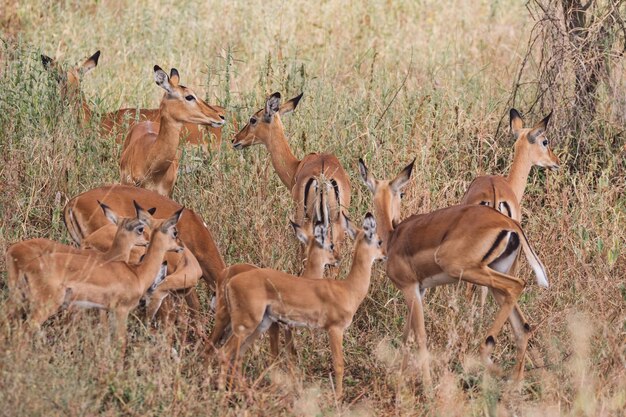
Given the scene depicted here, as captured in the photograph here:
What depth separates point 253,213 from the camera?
725cm

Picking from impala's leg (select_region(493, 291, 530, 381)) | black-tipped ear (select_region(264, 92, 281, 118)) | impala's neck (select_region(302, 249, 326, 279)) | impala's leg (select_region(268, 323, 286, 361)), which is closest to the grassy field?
impala's leg (select_region(268, 323, 286, 361))

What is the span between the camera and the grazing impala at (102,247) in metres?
5.48

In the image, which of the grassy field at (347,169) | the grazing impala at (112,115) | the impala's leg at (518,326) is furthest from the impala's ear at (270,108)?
the impala's leg at (518,326)

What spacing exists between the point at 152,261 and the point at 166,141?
218 cm

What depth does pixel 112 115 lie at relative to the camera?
8734 millimetres

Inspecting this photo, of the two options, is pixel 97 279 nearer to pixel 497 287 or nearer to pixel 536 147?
pixel 497 287

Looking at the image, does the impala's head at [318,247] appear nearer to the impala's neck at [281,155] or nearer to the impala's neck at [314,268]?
the impala's neck at [314,268]

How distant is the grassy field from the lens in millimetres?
5172

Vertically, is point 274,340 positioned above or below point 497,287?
below

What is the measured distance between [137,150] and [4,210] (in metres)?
1.04

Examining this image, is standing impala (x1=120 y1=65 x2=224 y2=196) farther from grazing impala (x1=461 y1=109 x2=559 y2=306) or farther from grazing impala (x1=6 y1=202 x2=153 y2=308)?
grazing impala (x1=461 y1=109 x2=559 y2=306)

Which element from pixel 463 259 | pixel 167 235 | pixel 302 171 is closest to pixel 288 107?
pixel 302 171

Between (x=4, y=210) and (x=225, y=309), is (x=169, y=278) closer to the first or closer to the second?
(x=225, y=309)

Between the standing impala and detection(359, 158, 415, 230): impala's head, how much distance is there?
1648mm
